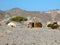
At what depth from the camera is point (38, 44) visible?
945cm

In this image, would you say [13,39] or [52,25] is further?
[52,25]

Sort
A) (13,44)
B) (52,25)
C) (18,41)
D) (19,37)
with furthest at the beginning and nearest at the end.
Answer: (52,25), (19,37), (18,41), (13,44)

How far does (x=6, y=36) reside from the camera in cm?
1068

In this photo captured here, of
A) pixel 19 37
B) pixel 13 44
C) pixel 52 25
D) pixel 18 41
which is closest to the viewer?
pixel 13 44

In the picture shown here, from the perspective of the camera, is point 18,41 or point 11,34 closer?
point 18,41

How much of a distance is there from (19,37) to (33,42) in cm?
110

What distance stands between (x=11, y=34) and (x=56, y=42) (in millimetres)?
2447

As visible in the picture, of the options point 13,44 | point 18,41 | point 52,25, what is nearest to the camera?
point 13,44

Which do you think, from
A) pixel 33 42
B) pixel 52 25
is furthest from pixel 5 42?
pixel 52 25

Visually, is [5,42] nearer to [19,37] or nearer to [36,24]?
[19,37]

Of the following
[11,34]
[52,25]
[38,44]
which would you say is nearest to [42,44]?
[38,44]

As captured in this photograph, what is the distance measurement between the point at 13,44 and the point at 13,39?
1057mm

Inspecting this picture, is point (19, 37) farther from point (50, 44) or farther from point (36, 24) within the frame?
point (36, 24)

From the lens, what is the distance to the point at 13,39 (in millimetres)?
10094
